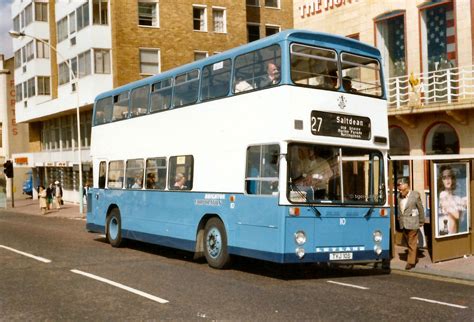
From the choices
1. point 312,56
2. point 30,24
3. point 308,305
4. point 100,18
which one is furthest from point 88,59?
point 308,305

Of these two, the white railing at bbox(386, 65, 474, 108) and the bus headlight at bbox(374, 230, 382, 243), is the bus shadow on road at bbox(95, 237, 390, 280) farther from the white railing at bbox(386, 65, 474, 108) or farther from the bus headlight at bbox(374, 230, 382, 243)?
the white railing at bbox(386, 65, 474, 108)

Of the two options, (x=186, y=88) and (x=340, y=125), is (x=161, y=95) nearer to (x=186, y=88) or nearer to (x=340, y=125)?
(x=186, y=88)

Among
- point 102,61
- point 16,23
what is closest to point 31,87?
point 16,23

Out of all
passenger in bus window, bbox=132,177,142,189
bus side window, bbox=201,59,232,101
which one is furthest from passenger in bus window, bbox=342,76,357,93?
passenger in bus window, bbox=132,177,142,189

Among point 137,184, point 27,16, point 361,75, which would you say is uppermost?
point 27,16

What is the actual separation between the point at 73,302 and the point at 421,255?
29.5ft

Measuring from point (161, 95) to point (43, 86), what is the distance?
3696 centimetres

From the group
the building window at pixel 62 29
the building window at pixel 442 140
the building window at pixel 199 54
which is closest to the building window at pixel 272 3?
the building window at pixel 199 54

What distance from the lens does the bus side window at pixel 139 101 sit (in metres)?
15.3

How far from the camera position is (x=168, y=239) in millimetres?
14078

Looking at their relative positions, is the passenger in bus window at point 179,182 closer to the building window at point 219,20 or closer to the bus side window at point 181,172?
the bus side window at point 181,172

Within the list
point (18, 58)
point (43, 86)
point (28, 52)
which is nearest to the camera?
point (43, 86)

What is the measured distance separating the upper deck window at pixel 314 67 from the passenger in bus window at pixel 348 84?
6.3 inches

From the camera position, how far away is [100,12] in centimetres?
3803
